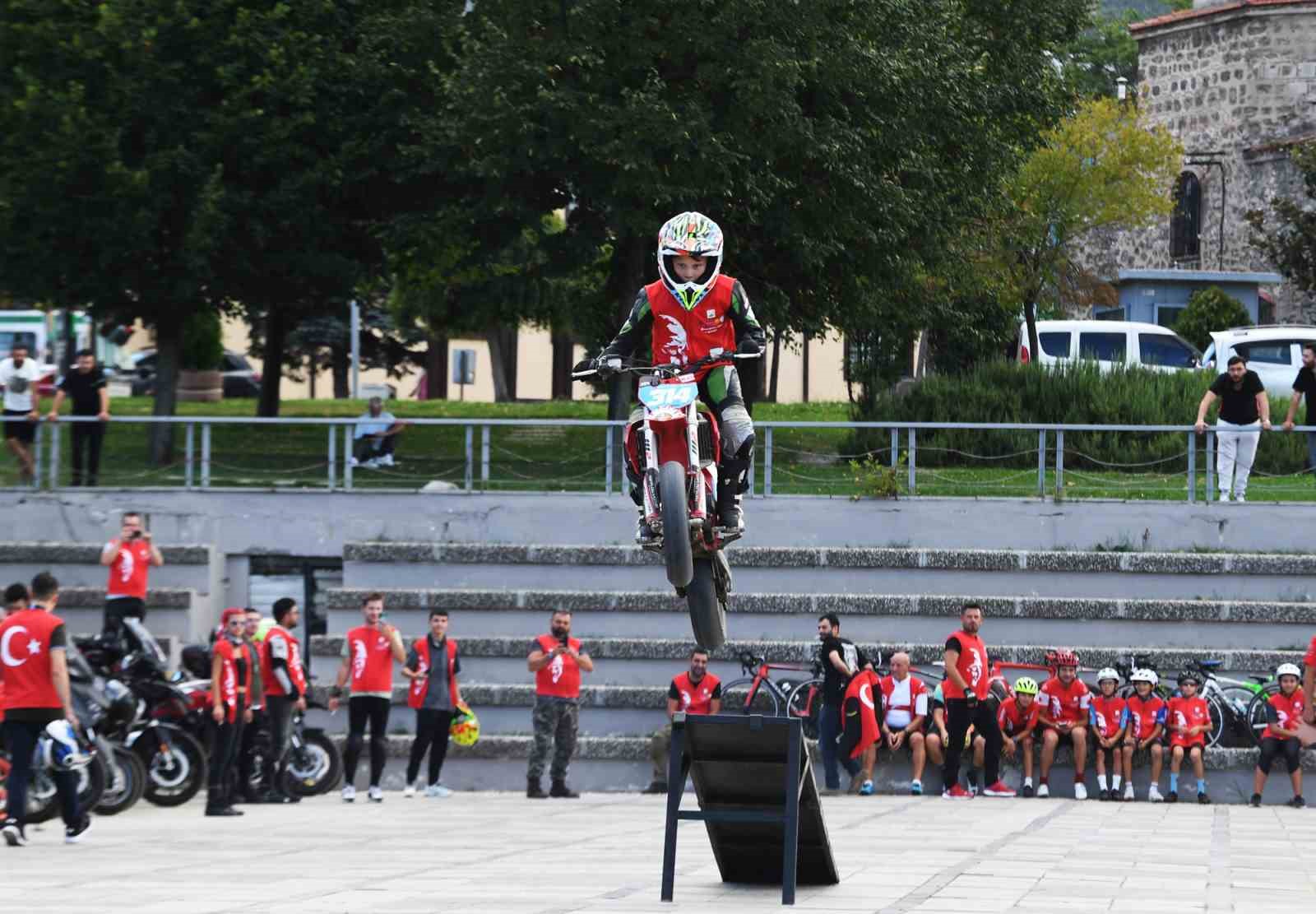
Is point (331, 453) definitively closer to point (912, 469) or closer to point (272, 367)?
point (912, 469)

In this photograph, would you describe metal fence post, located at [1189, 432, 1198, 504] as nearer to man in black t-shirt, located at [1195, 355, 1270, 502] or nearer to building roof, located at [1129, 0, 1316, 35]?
man in black t-shirt, located at [1195, 355, 1270, 502]

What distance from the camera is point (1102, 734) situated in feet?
71.8

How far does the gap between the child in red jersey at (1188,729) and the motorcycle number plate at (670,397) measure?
41.0 feet

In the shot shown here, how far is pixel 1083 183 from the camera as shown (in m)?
44.5

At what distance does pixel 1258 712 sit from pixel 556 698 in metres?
7.62

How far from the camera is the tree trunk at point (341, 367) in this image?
58.6 metres

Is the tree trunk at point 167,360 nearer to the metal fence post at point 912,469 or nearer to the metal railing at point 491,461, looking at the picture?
the metal railing at point 491,461

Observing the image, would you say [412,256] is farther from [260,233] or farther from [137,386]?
[137,386]

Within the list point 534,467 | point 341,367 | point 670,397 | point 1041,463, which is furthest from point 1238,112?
point 670,397

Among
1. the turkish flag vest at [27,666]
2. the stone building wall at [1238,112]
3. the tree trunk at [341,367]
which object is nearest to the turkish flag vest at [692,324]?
the turkish flag vest at [27,666]

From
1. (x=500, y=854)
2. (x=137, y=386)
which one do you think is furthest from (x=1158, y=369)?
(x=137, y=386)

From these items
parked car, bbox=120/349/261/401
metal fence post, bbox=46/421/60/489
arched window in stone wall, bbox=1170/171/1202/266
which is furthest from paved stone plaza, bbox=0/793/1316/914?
arched window in stone wall, bbox=1170/171/1202/266

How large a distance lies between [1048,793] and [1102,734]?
3.47 ft

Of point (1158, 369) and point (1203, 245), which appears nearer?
point (1158, 369)
